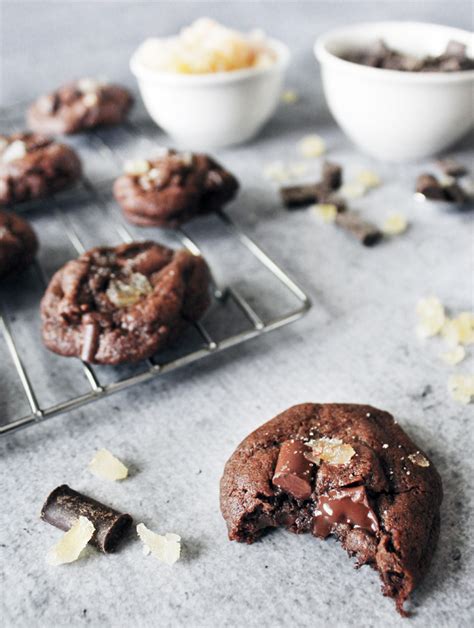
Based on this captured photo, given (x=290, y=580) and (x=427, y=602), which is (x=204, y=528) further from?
(x=427, y=602)

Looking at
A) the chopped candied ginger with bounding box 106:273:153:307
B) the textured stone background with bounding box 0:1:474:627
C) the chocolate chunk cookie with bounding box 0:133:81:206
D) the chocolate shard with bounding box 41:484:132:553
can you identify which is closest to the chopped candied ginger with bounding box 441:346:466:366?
the textured stone background with bounding box 0:1:474:627

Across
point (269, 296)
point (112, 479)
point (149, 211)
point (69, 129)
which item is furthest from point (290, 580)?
point (69, 129)

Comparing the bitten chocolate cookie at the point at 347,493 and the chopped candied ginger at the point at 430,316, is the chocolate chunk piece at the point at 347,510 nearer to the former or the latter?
the bitten chocolate cookie at the point at 347,493

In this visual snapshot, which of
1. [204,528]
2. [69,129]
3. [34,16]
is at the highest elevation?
[34,16]

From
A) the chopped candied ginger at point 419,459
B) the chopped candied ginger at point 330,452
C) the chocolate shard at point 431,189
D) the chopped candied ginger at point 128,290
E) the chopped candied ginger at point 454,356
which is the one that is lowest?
the chopped candied ginger at point 454,356

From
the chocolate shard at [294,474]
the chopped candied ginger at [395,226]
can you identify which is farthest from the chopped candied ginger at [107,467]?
the chopped candied ginger at [395,226]
